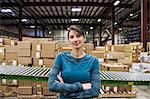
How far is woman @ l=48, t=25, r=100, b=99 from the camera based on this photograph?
1.90m

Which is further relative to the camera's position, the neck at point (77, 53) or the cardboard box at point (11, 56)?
the cardboard box at point (11, 56)

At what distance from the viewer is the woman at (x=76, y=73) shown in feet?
6.24

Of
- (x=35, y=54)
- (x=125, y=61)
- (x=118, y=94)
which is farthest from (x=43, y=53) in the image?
(x=125, y=61)

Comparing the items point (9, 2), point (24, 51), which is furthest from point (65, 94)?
point (9, 2)

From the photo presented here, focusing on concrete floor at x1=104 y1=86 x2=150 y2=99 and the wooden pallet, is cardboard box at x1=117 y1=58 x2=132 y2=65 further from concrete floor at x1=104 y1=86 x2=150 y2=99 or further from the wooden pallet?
the wooden pallet

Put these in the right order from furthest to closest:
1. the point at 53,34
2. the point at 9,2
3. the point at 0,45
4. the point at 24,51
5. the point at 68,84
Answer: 1. the point at 53,34
2. the point at 9,2
3. the point at 0,45
4. the point at 24,51
5. the point at 68,84

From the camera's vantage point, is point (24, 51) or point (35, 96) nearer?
point (35, 96)

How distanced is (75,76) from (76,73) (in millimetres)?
27

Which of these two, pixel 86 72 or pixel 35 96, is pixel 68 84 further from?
pixel 35 96

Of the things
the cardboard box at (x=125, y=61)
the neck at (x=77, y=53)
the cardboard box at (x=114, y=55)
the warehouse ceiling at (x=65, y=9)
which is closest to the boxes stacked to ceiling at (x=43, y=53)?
the cardboard box at (x=114, y=55)

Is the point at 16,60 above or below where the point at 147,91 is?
above

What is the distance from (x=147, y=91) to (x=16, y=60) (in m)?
4.68

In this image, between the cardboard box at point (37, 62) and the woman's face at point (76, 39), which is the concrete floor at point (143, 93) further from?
the woman's face at point (76, 39)

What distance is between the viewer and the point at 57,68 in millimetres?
1963
